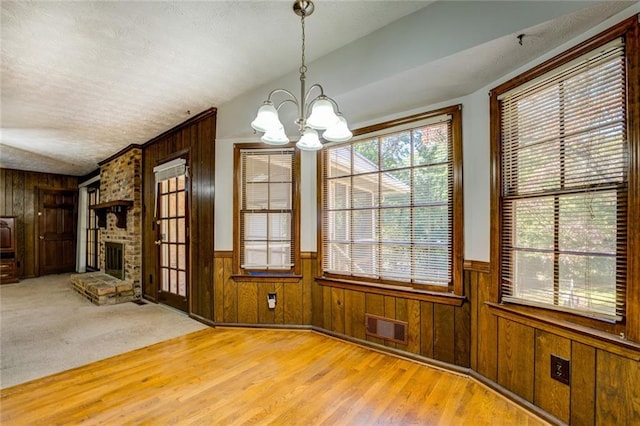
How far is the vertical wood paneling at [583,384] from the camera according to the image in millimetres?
1655

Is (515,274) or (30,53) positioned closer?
(515,274)

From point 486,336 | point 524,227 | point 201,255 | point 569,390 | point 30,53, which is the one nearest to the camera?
point 569,390

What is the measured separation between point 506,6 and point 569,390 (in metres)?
2.19

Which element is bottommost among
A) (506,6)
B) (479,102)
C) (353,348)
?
(353,348)

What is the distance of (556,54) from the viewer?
5.95 feet

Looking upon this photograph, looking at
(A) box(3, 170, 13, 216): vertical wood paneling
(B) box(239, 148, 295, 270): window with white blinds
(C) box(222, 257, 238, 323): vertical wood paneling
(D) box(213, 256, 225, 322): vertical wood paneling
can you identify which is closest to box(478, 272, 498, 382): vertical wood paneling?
(B) box(239, 148, 295, 270): window with white blinds

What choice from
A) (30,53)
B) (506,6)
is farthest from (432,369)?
(30,53)

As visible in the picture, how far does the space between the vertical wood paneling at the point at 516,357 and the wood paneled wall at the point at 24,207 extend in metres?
9.44

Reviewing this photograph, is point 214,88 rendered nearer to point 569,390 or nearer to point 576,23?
point 576,23

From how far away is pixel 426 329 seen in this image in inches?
102

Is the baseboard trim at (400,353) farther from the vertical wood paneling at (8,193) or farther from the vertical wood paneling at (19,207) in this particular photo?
the vertical wood paneling at (8,193)

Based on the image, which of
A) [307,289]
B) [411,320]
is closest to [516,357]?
[411,320]

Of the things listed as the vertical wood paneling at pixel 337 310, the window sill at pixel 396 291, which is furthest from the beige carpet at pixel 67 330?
the window sill at pixel 396 291

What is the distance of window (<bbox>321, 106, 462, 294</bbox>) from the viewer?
249cm
